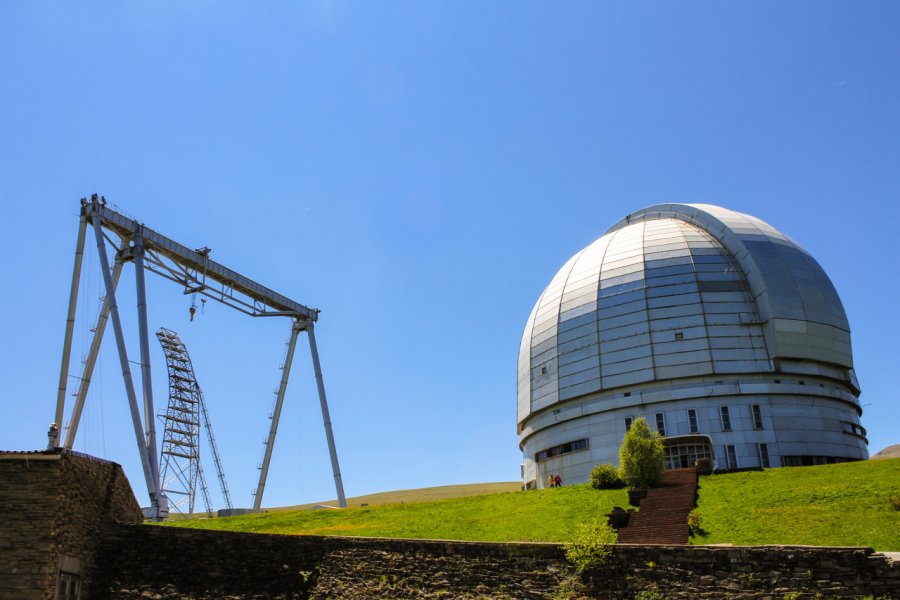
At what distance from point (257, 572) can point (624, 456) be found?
61.4 feet

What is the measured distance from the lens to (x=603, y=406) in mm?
48156

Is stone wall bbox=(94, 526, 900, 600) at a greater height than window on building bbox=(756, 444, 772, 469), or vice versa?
window on building bbox=(756, 444, 772, 469)

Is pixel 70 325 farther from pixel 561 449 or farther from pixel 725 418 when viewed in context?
pixel 725 418

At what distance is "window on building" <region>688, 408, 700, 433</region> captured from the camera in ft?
150

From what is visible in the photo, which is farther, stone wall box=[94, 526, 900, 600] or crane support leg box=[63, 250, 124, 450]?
crane support leg box=[63, 250, 124, 450]

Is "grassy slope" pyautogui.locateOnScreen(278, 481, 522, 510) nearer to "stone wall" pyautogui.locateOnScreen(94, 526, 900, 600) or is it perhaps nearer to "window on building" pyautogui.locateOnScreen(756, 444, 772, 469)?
"window on building" pyautogui.locateOnScreen(756, 444, 772, 469)

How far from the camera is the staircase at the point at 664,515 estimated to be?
24547 millimetres

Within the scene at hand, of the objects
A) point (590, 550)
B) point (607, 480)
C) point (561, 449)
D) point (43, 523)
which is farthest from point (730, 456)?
point (43, 523)

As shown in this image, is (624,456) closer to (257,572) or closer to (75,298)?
(257,572)

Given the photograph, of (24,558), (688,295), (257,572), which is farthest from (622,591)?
(688,295)

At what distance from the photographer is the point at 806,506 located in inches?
1043

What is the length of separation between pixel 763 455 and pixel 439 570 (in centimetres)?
3049

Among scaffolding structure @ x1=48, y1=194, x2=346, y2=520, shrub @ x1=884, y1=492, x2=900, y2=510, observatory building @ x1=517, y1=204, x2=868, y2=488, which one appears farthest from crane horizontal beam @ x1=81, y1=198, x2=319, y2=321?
shrub @ x1=884, y1=492, x2=900, y2=510

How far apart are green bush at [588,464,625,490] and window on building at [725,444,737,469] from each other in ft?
38.6
